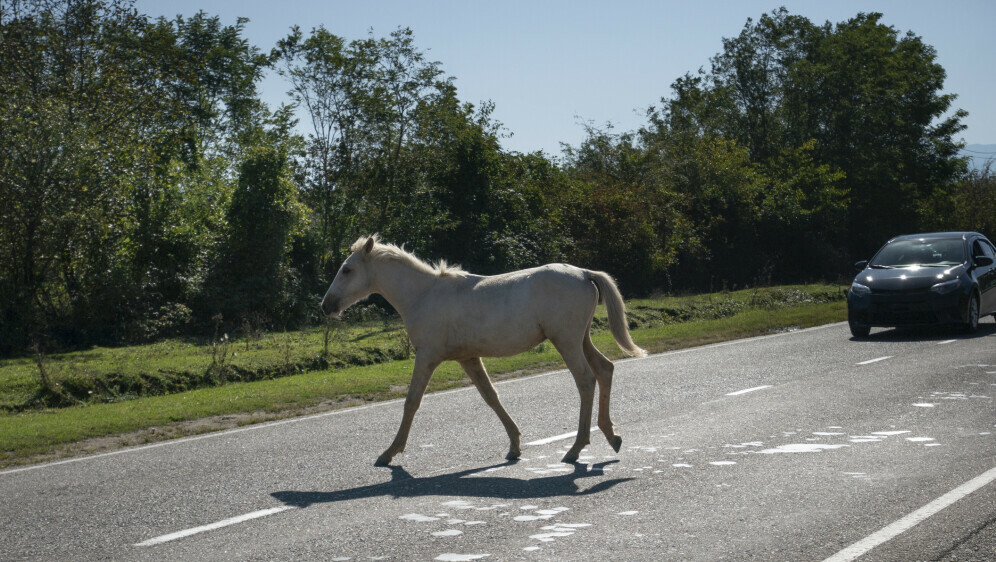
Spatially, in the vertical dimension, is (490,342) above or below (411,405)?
above

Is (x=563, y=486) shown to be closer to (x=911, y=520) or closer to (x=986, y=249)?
(x=911, y=520)

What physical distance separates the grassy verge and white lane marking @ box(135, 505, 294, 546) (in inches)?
175

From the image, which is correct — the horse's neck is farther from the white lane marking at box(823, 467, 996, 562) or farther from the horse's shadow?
the white lane marking at box(823, 467, 996, 562)

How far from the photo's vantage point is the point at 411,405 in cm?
868

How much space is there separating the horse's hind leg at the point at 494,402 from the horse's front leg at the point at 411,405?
490 mm

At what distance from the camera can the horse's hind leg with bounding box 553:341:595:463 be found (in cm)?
831

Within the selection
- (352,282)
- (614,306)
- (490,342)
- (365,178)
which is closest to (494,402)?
(490,342)

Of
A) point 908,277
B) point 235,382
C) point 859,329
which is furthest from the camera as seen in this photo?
point 859,329

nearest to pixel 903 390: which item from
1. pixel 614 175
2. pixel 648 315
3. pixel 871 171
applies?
pixel 648 315

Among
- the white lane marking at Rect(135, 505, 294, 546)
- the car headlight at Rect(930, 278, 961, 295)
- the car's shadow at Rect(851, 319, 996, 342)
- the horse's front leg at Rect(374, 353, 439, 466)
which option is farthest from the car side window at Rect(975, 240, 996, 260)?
the white lane marking at Rect(135, 505, 294, 546)

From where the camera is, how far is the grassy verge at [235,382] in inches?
447

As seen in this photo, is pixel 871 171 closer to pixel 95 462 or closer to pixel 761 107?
pixel 761 107

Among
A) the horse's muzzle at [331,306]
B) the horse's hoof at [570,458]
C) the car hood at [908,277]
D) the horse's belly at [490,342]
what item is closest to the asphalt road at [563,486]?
the horse's hoof at [570,458]

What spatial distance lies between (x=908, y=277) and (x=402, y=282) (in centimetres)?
1240
